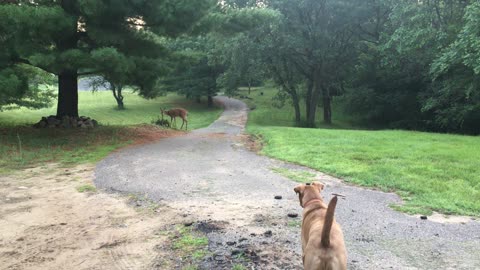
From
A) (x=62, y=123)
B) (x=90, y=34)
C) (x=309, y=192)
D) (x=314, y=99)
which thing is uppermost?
(x=90, y=34)

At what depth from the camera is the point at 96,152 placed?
39.1 feet

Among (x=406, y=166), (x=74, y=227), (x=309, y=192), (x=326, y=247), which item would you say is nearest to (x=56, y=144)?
(x=74, y=227)

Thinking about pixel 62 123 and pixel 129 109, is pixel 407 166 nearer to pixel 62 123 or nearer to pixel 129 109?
pixel 62 123

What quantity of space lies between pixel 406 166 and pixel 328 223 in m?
6.86

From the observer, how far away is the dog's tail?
3.12 meters

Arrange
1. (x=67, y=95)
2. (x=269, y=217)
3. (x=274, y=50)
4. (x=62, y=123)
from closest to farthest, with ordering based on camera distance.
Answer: (x=269, y=217) → (x=62, y=123) → (x=67, y=95) → (x=274, y=50)

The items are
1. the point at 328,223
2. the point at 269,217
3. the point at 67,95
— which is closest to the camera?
the point at 328,223

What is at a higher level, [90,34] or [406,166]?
[90,34]

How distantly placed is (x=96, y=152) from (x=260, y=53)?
679 inches

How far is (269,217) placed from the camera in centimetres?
575

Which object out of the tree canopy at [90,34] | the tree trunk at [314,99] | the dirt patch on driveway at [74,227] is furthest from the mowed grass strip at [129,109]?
the dirt patch on driveway at [74,227]

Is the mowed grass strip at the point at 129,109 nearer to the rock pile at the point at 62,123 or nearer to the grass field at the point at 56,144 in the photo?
the rock pile at the point at 62,123

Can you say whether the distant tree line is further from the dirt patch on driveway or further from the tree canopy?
the dirt patch on driveway

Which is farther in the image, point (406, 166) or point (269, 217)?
point (406, 166)
